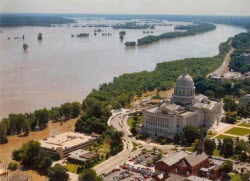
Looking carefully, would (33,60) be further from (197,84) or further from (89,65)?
(197,84)

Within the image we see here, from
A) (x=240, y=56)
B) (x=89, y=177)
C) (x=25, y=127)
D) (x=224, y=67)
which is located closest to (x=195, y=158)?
(x=89, y=177)

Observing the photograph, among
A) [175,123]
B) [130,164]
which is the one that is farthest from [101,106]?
[130,164]

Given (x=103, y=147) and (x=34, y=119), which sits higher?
(x=34, y=119)

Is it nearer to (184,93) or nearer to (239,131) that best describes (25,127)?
(184,93)

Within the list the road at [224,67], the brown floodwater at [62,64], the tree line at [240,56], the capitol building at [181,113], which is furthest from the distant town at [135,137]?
the tree line at [240,56]

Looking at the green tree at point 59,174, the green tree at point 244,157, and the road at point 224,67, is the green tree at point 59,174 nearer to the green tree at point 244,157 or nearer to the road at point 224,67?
the green tree at point 244,157

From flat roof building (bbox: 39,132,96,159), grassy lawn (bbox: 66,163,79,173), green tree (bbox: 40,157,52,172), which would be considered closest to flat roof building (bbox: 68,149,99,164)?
grassy lawn (bbox: 66,163,79,173)

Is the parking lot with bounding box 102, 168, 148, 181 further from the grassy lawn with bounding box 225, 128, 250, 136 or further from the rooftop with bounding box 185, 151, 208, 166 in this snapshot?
the grassy lawn with bounding box 225, 128, 250, 136
